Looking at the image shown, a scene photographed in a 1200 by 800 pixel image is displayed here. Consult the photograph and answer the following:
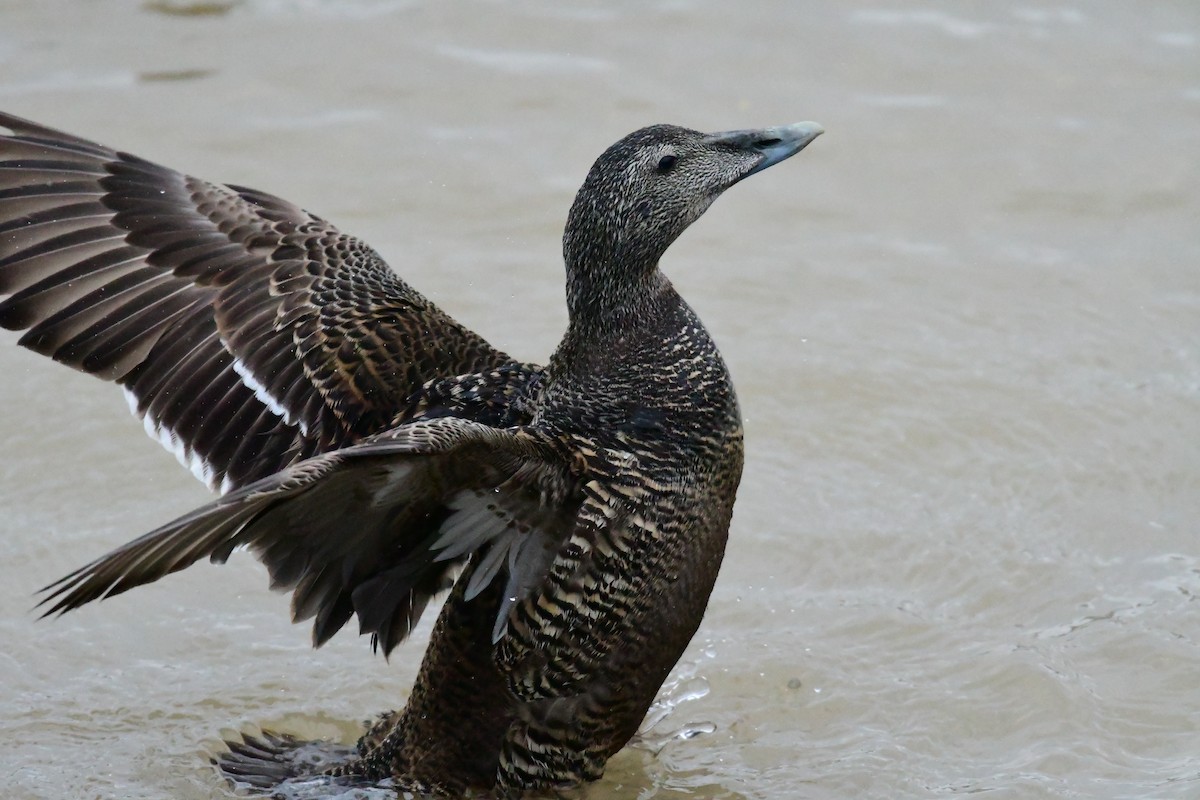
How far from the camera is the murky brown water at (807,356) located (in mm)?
6082

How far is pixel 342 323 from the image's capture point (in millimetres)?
5680

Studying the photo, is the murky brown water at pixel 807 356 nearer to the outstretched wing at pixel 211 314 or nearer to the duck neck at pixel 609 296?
the outstretched wing at pixel 211 314

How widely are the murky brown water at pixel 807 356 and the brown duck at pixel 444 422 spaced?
893 millimetres

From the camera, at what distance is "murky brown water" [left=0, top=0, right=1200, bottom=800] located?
6082 mm

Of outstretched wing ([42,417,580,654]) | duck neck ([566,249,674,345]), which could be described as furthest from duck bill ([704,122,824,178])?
outstretched wing ([42,417,580,654])

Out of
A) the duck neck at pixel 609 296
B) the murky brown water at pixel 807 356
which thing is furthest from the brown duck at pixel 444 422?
the murky brown water at pixel 807 356

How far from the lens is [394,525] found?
16.1ft

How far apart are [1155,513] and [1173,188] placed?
2.94 m

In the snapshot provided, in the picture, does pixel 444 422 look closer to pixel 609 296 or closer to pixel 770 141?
pixel 609 296

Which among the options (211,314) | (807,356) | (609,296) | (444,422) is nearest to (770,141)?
(609,296)

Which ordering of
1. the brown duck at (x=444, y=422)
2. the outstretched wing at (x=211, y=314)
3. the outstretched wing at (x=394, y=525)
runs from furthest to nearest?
the outstretched wing at (x=211, y=314)
the brown duck at (x=444, y=422)
the outstretched wing at (x=394, y=525)

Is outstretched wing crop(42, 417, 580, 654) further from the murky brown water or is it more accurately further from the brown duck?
the murky brown water

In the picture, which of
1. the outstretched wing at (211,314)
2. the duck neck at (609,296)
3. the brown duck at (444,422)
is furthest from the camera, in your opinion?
the outstretched wing at (211,314)

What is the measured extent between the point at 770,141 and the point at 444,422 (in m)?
1.59
